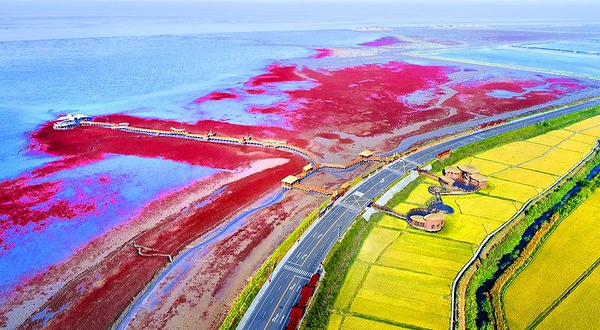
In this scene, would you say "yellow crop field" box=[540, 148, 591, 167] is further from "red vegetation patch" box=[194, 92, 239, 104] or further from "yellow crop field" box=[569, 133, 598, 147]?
"red vegetation patch" box=[194, 92, 239, 104]

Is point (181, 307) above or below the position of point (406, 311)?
below

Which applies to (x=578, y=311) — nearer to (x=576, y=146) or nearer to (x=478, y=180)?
(x=478, y=180)

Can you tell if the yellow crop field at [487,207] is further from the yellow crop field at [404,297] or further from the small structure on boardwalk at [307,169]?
the small structure on boardwalk at [307,169]

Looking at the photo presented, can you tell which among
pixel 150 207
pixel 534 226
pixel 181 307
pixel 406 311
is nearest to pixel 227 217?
pixel 150 207

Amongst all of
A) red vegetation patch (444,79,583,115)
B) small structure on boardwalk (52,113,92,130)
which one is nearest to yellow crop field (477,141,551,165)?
red vegetation patch (444,79,583,115)

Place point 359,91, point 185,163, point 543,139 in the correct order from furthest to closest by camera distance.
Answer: point 359,91 → point 543,139 → point 185,163

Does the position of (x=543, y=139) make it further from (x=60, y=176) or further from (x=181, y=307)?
(x=60, y=176)

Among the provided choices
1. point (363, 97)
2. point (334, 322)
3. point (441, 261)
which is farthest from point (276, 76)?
point (334, 322)
